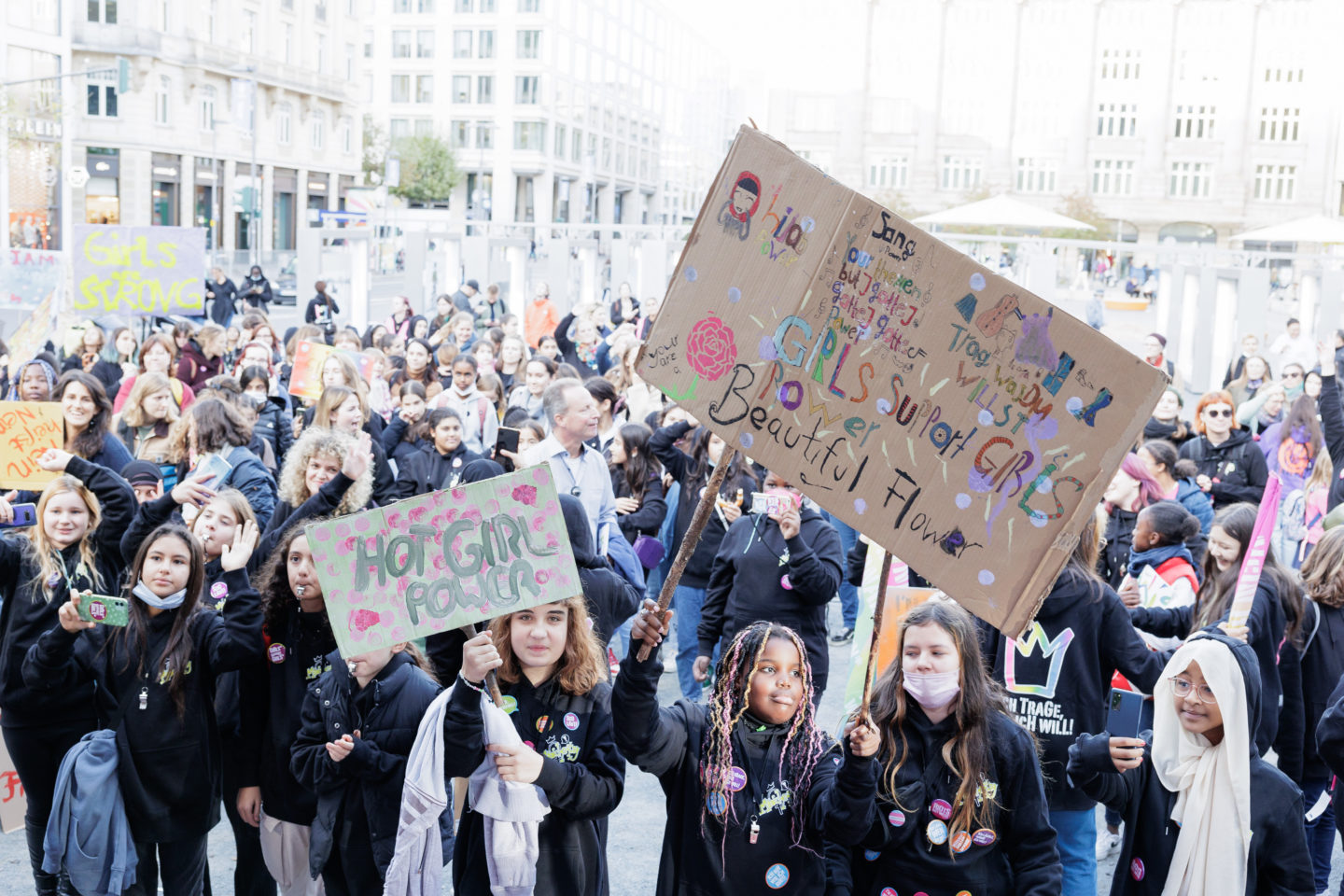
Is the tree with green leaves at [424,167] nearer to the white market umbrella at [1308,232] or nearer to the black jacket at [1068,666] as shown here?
the white market umbrella at [1308,232]

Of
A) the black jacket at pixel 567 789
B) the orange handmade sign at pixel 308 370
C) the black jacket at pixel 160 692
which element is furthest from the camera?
the orange handmade sign at pixel 308 370

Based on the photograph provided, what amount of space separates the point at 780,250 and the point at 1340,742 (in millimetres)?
2415

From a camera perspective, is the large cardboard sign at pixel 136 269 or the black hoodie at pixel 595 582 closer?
the black hoodie at pixel 595 582

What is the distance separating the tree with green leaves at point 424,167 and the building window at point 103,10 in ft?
87.1

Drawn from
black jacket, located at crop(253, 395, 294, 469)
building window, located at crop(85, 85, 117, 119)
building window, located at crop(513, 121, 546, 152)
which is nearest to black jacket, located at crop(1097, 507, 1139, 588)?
black jacket, located at crop(253, 395, 294, 469)

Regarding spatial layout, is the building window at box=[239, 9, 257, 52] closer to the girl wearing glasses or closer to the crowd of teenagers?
the crowd of teenagers

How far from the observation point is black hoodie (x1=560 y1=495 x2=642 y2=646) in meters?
5.08

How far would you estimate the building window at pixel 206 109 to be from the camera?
192ft

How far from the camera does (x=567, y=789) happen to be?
358 centimetres

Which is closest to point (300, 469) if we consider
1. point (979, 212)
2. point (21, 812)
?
point (21, 812)

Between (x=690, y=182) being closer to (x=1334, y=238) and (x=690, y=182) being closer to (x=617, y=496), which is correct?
(x=1334, y=238)

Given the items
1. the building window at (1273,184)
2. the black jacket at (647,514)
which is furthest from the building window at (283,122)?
the building window at (1273,184)

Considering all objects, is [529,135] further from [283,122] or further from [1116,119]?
[1116,119]

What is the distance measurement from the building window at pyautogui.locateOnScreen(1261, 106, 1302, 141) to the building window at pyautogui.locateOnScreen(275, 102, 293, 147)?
69.3 metres
